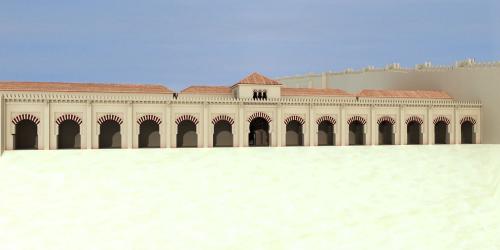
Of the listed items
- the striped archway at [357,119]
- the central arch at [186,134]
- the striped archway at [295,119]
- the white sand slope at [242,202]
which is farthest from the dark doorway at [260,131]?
the white sand slope at [242,202]

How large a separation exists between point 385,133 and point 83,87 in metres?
28.4

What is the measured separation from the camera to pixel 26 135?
37.0 m

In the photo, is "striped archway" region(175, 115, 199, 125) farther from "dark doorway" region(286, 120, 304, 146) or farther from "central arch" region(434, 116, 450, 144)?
"central arch" region(434, 116, 450, 144)

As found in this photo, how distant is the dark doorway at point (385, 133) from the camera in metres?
45.9

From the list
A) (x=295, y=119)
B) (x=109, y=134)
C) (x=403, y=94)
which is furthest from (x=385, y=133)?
(x=109, y=134)

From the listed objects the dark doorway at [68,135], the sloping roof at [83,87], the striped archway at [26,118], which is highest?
the sloping roof at [83,87]

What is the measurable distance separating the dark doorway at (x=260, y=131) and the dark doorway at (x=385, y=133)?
1135 cm

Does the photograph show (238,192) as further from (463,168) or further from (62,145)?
(62,145)

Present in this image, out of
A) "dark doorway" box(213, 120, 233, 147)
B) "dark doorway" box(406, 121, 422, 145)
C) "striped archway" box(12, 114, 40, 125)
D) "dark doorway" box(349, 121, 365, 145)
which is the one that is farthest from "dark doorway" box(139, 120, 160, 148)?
"dark doorway" box(406, 121, 422, 145)

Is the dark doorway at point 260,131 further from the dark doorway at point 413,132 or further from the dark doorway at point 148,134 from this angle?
the dark doorway at point 413,132

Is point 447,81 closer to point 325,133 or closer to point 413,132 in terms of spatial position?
point 413,132

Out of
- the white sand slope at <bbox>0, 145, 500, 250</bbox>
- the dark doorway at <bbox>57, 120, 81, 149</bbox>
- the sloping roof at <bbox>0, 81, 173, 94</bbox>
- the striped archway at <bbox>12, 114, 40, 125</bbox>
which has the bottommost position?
the white sand slope at <bbox>0, 145, 500, 250</bbox>

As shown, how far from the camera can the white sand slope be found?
17406 millimetres

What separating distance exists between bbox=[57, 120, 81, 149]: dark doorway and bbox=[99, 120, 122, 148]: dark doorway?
1.85 m
